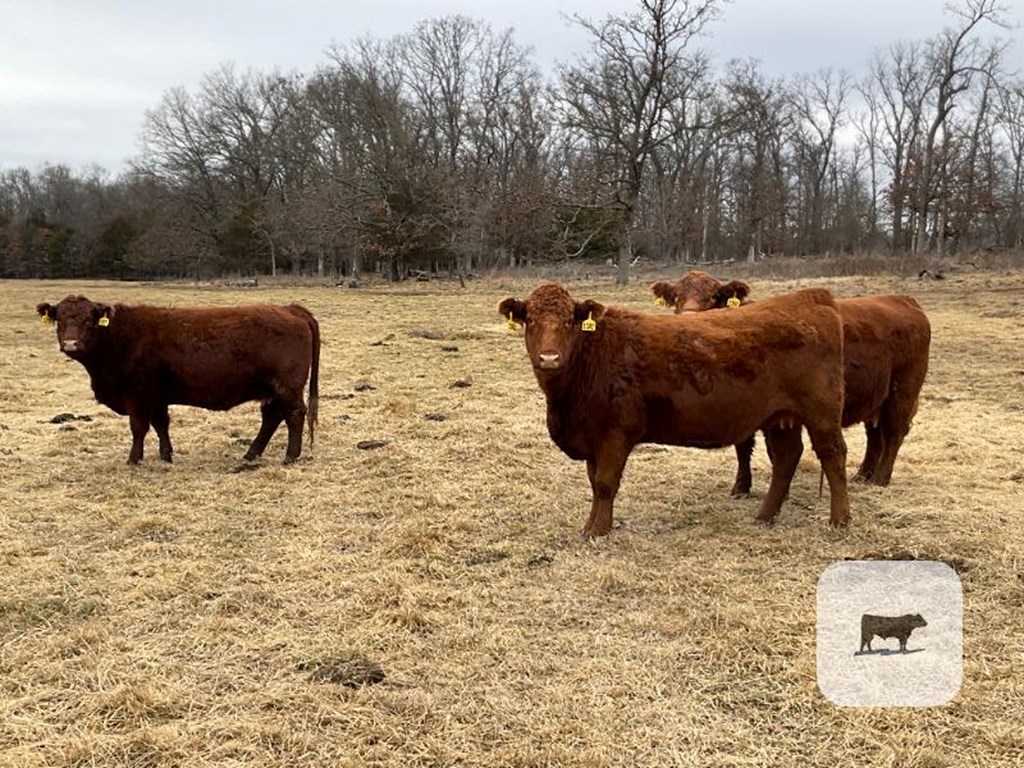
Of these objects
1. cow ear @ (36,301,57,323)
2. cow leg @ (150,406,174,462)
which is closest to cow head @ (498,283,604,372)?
cow leg @ (150,406,174,462)

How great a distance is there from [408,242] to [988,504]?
117 feet

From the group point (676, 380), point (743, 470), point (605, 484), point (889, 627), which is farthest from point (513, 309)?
point (889, 627)

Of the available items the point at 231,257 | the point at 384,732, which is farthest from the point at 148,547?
the point at 231,257

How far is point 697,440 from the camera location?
5.89 m

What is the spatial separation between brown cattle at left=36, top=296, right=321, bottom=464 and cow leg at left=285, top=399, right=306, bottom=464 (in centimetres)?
1

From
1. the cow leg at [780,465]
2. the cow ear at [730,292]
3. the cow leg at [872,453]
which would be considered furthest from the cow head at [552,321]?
the cow leg at [872,453]

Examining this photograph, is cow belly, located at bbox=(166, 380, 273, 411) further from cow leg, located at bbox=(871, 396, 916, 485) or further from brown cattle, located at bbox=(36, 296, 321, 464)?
cow leg, located at bbox=(871, 396, 916, 485)

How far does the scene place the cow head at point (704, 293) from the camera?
8234mm

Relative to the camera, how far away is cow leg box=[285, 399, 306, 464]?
827 centimetres

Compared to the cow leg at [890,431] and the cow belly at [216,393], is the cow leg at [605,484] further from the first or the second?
the cow belly at [216,393]

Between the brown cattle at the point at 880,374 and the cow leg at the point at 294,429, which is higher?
the brown cattle at the point at 880,374

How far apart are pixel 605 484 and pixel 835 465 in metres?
1.70

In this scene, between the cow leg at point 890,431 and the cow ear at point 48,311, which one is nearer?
the cow leg at point 890,431

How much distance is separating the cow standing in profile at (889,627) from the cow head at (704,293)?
4470mm
